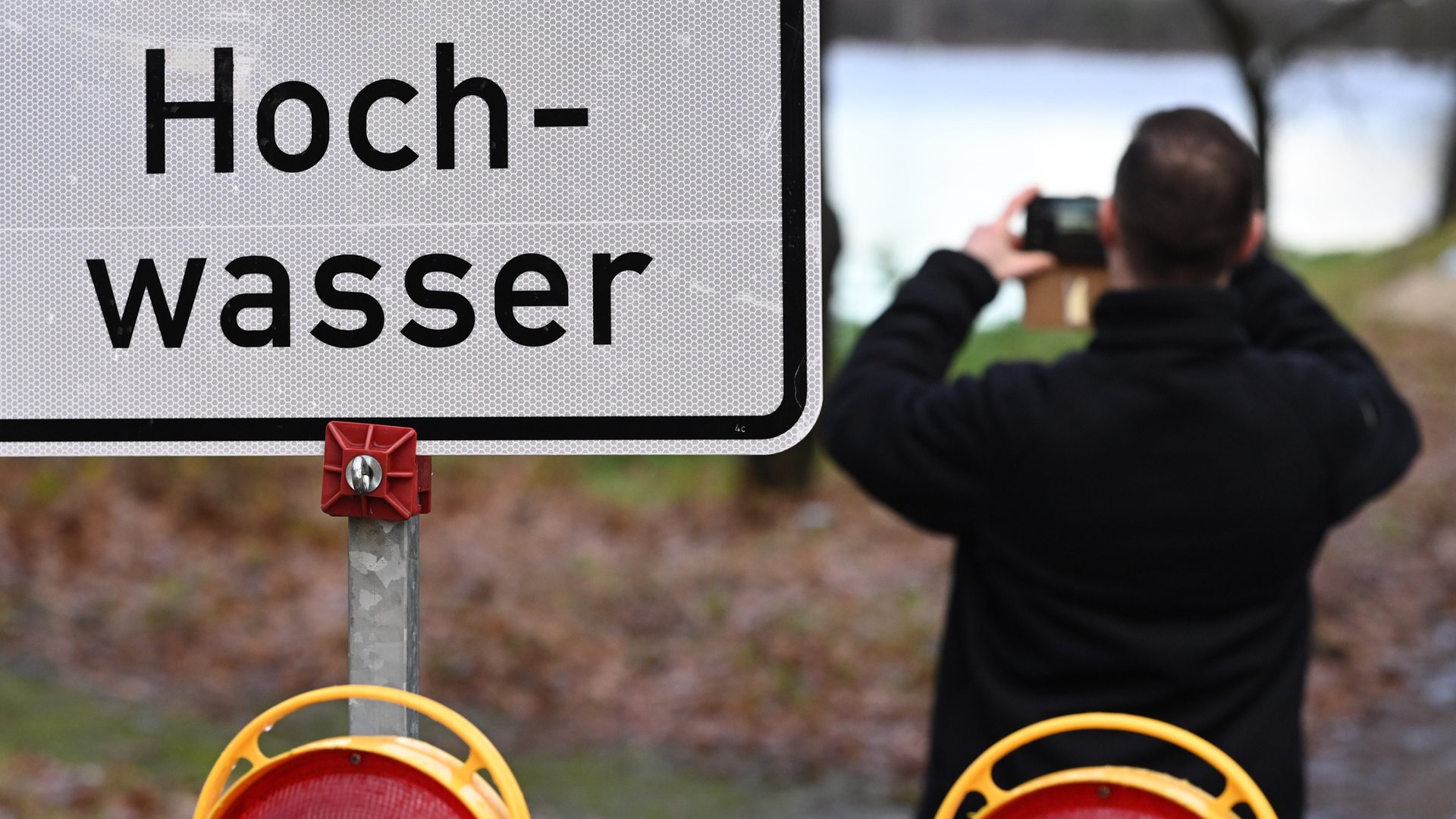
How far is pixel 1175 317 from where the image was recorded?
2.13 m

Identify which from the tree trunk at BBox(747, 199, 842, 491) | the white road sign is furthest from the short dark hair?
the tree trunk at BBox(747, 199, 842, 491)

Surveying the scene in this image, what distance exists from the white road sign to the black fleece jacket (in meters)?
0.79

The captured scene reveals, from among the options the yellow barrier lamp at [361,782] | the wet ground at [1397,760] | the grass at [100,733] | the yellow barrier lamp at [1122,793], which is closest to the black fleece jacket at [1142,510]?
the yellow barrier lamp at [1122,793]

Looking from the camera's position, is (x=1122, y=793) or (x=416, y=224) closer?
(x=1122, y=793)

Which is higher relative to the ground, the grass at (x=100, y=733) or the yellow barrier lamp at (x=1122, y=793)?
A: the yellow barrier lamp at (x=1122, y=793)

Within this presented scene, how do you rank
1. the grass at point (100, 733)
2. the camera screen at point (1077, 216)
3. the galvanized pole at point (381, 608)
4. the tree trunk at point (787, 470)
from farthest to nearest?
the tree trunk at point (787, 470) < the grass at point (100, 733) < the camera screen at point (1077, 216) < the galvanized pole at point (381, 608)

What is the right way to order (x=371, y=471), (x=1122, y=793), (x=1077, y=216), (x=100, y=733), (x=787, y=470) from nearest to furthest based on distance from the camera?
(x=1122, y=793) < (x=371, y=471) < (x=1077, y=216) < (x=100, y=733) < (x=787, y=470)

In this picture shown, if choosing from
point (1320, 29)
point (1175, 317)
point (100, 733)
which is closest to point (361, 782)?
point (1175, 317)

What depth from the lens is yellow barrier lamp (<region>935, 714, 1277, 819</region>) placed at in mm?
1083

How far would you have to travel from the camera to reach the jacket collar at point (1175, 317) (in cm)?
212

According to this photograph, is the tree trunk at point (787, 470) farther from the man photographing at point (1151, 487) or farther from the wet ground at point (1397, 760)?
the man photographing at point (1151, 487)

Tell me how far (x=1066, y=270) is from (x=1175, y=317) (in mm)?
229

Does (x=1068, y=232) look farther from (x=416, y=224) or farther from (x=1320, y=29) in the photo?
(x=1320, y=29)

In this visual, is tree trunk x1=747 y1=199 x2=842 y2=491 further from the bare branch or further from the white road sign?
the white road sign
